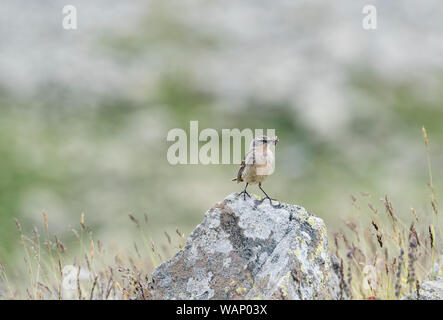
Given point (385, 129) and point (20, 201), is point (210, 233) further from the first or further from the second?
point (385, 129)

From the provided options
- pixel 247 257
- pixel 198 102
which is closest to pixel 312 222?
pixel 247 257

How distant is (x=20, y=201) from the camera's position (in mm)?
20344

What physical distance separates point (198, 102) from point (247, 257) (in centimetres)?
2350

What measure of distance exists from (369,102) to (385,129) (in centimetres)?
286

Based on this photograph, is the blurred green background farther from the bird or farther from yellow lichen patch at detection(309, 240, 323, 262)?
yellow lichen patch at detection(309, 240, 323, 262)

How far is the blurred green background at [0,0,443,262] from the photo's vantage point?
20859 mm

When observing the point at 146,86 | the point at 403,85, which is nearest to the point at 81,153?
the point at 146,86

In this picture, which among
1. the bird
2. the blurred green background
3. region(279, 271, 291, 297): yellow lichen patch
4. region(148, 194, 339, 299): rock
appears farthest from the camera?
the blurred green background

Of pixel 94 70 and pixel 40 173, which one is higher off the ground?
pixel 94 70

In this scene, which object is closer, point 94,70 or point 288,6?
point 94,70

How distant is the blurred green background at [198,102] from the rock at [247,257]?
10483 mm

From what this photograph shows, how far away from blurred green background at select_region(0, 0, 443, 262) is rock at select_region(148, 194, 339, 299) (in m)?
10.5

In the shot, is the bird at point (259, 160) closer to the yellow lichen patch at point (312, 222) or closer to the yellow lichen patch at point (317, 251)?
the yellow lichen patch at point (312, 222)

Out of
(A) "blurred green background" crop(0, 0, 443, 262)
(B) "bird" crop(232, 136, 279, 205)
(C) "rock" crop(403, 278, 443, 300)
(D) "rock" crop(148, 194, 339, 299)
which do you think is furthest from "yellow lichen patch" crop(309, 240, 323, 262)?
(A) "blurred green background" crop(0, 0, 443, 262)
